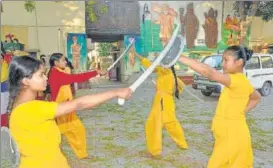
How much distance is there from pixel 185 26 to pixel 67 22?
24.1 feet

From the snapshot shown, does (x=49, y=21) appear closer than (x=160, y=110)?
No

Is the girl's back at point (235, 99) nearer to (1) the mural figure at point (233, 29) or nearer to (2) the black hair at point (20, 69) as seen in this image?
(2) the black hair at point (20, 69)

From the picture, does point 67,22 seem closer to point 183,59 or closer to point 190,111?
point 190,111

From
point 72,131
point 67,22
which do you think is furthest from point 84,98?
point 67,22

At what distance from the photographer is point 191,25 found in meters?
18.8

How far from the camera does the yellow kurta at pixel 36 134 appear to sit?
5.61 feet

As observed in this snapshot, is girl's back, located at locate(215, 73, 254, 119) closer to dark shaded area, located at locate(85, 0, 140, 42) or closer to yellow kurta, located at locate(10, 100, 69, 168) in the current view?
yellow kurta, located at locate(10, 100, 69, 168)

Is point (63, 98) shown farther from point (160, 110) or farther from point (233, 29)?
point (233, 29)

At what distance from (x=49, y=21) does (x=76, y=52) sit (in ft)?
6.27

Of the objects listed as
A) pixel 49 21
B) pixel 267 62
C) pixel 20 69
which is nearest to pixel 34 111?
pixel 20 69

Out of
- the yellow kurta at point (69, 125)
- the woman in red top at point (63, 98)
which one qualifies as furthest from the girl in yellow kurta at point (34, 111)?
the yellow kurta at point (69, 125)

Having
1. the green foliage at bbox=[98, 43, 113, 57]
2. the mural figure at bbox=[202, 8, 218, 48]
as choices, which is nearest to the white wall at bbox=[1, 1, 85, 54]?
the mural figure at bbox=[202, 8, 218, 48]

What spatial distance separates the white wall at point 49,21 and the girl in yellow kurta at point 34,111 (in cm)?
1298

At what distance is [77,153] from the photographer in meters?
4.18
